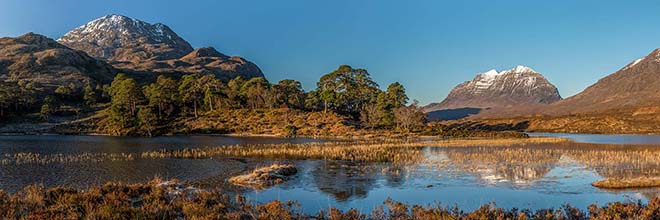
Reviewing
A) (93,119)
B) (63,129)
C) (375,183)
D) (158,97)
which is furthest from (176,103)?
(375,183)

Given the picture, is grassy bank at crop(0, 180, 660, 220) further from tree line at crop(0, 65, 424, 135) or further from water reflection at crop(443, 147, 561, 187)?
tree line at crop(0, 65, 424, 135)

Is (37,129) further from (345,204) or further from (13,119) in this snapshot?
(345,204)

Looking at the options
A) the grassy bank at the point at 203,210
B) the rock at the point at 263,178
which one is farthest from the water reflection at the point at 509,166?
the rock at the point at 263,178

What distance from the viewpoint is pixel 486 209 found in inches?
792

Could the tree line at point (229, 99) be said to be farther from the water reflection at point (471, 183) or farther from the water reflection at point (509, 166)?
the water reflection at point (471, 183)

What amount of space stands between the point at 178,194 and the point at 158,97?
122 meters

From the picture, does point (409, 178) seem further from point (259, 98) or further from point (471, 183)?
point (259, 98)

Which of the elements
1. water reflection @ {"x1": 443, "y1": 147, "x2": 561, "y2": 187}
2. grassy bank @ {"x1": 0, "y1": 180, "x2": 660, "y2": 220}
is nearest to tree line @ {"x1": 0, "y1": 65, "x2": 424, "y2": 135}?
water reflection @ {"x1": 443, "y1": 147, "x2": 561, "y2": 187}

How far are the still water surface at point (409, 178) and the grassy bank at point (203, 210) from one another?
2.76 meters

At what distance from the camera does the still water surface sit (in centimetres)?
2655

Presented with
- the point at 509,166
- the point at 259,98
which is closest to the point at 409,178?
the point at 509,166

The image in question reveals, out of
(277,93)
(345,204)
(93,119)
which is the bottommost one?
(345,204)

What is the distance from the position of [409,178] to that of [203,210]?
20056 millimetres

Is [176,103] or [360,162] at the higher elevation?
[176,103]
